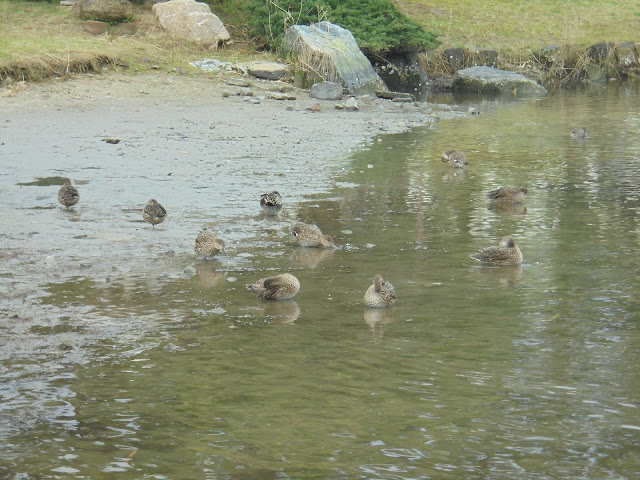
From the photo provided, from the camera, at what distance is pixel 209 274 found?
9391 mm

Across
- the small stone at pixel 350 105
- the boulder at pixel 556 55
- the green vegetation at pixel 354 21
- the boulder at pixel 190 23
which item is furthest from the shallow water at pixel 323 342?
the boulder at pixel 556 55

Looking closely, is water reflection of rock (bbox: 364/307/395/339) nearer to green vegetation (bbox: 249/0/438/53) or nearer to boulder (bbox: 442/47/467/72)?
green vegetation (bbox: 249/0/438/53)

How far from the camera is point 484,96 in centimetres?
3150

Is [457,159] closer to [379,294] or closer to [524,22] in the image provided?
[379,294]

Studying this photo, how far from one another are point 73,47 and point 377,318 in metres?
19.5

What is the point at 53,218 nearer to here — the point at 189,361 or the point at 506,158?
the point at 189,361

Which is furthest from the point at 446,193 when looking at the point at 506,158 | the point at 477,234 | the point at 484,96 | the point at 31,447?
the point at 484,96

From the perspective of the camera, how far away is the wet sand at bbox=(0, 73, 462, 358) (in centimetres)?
952

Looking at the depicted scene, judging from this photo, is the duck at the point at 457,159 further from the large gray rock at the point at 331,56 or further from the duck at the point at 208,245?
the large gray rock at the point at 331,56

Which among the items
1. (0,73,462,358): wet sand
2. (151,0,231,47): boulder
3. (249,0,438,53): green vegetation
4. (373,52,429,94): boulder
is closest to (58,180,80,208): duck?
(0,73,462,358): wet sand

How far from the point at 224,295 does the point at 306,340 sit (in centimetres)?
156

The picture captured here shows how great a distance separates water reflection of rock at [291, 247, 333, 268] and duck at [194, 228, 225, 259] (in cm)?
83

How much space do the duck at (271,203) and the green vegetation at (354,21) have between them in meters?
18.6

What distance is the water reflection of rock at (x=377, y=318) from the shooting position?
7.63 meters
